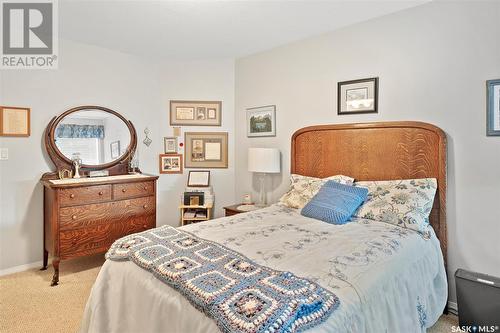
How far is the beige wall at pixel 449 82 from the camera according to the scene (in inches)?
84.2

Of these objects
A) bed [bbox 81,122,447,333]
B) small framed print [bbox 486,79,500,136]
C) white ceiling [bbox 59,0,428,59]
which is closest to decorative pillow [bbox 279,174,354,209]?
bed [bbox 81,122,447,333]

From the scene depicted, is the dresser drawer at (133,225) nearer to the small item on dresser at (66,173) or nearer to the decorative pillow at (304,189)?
the small item on dresser at (66,173)

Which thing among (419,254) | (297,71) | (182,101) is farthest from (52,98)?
(419,254)

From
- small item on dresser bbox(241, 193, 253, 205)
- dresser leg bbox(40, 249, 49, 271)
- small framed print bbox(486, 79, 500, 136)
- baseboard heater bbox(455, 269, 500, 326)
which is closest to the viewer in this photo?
baseboard heater bbox(455, 269, 500, 326)

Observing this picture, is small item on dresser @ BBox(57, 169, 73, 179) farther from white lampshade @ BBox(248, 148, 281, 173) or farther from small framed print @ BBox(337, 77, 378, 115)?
small framed print @ BBox(337, 77, 378, 115)

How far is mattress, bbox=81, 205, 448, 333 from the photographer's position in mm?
1275

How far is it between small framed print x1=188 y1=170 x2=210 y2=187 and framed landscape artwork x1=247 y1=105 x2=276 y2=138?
2.62 feet

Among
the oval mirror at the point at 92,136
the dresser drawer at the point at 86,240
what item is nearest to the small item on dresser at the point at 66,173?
the oval mirror at the point at 92,136

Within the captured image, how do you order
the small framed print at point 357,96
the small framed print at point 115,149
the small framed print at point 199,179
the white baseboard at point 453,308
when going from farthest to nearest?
1. the small framed print at point 199,179
2. the small framed print at point 115,149
3. the small framed print at point 357,96
4. the white baseboard at point 453,308

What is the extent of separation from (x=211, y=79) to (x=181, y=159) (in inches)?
46.4

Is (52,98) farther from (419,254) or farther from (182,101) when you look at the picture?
(419,254)

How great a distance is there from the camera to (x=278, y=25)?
9.40 feet

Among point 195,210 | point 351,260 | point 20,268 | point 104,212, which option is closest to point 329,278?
point 351,260

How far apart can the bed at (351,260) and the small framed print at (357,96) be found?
0.59 ft
